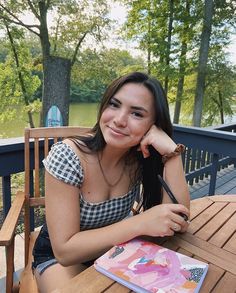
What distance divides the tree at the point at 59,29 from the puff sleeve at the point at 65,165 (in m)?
6.95

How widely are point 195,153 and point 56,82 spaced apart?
5119 mm

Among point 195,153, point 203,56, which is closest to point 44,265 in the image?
point 195,153

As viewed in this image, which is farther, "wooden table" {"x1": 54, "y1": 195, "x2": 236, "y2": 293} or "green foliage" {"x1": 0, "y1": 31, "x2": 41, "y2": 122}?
"green foliage" {"x1": 0, "y1": 31, "x2": 41, "y2": 122}

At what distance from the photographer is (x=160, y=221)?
3.14ft

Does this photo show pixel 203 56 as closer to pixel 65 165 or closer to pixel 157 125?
pixel 157 125

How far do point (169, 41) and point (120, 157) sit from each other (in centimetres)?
952

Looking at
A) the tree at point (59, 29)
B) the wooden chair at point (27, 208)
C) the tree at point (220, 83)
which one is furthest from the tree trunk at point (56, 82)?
the wooden chair at point (27, 208)

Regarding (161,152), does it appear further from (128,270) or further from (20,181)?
(20,181)

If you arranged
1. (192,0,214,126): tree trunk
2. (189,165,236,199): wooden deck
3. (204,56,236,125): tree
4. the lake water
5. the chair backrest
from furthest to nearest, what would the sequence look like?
the lake water → (204,56,236,125): tree → (192,0,214,126): tree trunk → (189,165,236,199): wooden deck → the chair backrest

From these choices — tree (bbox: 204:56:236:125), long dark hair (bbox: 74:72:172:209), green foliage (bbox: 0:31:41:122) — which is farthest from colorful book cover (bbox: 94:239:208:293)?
green foliage (bbox: 0:31:41:122)

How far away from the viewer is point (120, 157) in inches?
51.0

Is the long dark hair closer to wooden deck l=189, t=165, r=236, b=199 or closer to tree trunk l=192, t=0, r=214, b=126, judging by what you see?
wooden deck l=189, t=165, r=236, b=199

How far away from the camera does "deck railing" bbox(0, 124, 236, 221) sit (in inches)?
67.7

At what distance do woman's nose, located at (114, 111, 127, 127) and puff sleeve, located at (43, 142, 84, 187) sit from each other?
0.69 ft
